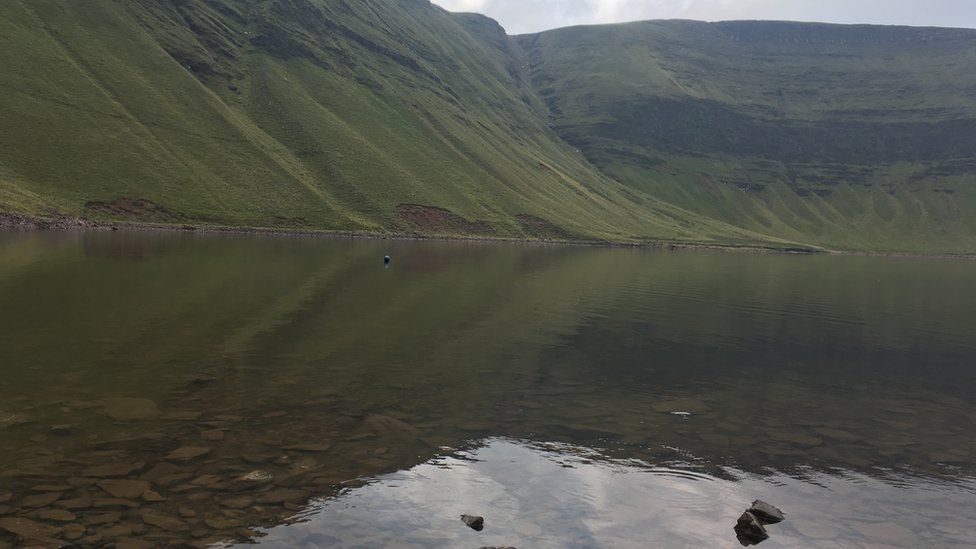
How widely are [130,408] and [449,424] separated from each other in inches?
409

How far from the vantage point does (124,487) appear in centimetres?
1479

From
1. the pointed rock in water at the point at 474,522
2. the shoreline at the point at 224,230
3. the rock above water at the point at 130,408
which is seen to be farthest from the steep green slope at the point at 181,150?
the pointed rock in water at the point at 474,522

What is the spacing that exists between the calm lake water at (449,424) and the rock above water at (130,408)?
4.4 inches

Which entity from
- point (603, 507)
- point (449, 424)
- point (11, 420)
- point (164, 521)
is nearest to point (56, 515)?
point (164, 521)

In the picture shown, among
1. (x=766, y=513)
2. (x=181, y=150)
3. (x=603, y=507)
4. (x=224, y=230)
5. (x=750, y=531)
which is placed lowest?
(x=603, y=507)

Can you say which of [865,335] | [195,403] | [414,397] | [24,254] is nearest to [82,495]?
[195,403]

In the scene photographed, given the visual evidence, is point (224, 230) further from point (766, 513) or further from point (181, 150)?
point (766, 513)

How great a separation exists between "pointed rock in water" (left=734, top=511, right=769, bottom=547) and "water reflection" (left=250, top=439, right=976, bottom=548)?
28cm

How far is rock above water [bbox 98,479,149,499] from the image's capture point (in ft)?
47.3

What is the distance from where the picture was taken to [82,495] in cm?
1418

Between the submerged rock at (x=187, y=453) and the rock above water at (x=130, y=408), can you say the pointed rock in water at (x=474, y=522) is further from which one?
the rock above water at (x=130, y=408)

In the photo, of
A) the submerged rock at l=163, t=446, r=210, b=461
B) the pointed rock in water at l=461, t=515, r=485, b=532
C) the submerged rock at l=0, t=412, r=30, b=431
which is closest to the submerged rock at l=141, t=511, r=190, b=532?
the submerged rock at l=163, t=446, r=210, b=461

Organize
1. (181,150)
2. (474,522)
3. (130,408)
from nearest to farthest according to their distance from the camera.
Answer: (474,522) < (130,408) < (181,150)

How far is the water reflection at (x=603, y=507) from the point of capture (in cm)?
1454
